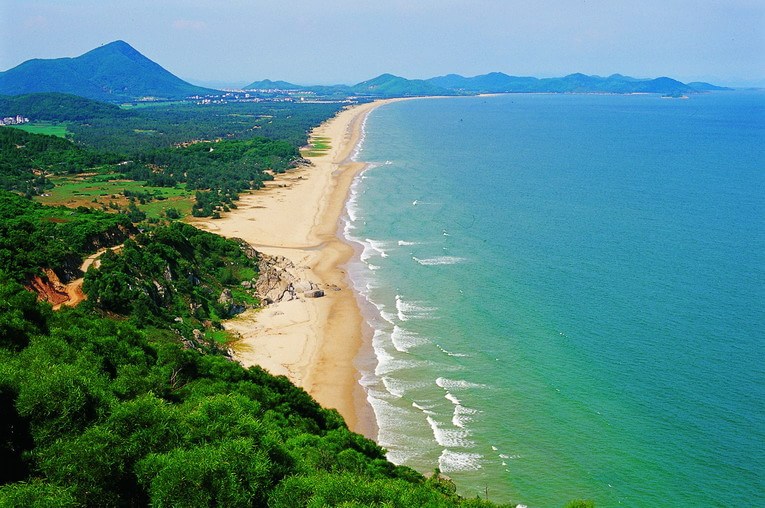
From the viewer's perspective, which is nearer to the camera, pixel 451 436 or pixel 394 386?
pixel 451 436

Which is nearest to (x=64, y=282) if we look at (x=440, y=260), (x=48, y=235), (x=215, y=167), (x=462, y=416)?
(x=48, y=235)

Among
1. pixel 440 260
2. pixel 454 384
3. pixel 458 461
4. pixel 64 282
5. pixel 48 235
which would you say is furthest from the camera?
pixel 440 260

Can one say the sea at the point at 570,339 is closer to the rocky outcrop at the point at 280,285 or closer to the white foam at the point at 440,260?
the white foam at the point at 440,260

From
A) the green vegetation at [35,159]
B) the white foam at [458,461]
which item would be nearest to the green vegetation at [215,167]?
the green vegetation at [35,159]

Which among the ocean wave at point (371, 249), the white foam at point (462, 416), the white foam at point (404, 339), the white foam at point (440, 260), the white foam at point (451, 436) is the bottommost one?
the white foam at point (451, 436)

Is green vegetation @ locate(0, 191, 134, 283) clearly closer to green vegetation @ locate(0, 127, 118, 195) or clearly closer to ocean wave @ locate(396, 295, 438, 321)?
ocean wave @ locate(396, 295, 438, 321)

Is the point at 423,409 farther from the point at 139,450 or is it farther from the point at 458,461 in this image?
the point at 139,450
